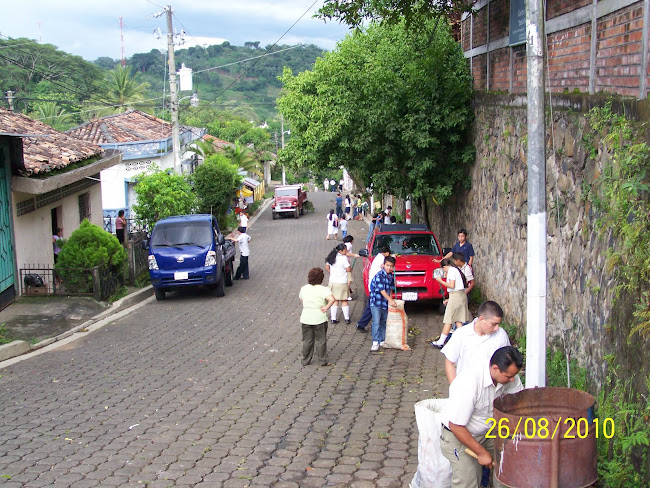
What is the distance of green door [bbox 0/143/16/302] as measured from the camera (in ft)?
49.5

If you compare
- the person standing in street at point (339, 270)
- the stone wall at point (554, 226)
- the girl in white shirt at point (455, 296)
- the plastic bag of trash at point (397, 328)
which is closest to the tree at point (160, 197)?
the person standing in street at point (339, 270)

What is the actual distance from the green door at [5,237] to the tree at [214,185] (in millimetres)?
16990

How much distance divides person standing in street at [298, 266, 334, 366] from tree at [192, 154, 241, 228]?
73.8ft

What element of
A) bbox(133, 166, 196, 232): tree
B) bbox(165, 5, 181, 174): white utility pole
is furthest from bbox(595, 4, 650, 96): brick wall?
bbox(165, 5, 181, 174): white utility pole

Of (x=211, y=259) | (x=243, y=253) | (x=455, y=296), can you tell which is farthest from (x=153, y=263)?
(x=455, y=296)

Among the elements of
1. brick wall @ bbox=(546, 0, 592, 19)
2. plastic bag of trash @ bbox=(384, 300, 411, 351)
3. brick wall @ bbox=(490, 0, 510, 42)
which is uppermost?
brick wall @ bbox=(490, 0, 510, 42)

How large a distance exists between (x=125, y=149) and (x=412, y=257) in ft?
72.9

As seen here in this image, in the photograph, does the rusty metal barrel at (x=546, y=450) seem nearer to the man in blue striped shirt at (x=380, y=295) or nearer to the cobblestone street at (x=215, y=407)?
the cobblestone street at (x=215, y=407)

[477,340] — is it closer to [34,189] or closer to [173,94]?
[34,189]

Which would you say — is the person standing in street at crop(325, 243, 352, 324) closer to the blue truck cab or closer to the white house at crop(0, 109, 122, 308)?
the blue truck cab

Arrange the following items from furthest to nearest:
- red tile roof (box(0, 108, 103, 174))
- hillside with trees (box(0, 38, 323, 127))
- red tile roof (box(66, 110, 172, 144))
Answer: hillside with trees (box(0, 38, 323, 127)) < red tile roof (box(66, 110, 172, 144)) < red tile roof (box(0, 108, 103, 174))

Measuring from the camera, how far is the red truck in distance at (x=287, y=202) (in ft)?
145

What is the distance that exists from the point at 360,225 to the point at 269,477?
105ft

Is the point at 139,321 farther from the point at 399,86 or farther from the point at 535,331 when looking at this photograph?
the point at 535,331
